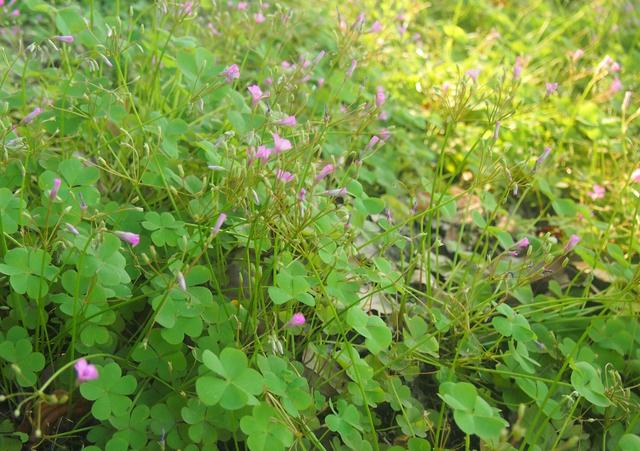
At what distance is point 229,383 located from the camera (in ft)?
4.53

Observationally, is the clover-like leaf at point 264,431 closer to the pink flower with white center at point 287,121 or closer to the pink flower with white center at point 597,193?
the pink flower with white center at point 287,121

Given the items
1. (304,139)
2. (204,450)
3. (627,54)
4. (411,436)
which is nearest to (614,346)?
(411,436)

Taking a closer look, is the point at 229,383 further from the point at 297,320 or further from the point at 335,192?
the point at 335,192

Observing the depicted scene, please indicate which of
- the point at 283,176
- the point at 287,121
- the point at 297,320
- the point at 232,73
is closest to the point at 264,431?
the point at 297,320

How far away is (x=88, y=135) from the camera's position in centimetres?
205

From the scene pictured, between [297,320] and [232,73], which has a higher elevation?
[232,73]

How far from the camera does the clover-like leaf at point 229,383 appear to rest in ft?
4.42

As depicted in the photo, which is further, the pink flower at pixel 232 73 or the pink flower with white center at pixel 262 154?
the pink flower at pixel 232 73

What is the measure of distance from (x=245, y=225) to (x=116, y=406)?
1.77 feet

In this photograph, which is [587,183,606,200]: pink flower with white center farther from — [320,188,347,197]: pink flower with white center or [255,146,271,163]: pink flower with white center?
[255,146,271,163]: pink flower with white center

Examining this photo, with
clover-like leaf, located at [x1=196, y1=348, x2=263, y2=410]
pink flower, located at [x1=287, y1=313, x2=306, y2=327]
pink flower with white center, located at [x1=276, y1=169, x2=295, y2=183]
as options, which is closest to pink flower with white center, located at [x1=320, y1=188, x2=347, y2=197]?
pink flower with white center, located at [x1=276, y1=169, x2=295, y2=183]

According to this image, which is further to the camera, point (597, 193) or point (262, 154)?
point (597, 193)

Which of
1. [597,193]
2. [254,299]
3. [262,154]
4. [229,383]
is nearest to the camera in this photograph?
[229,383]

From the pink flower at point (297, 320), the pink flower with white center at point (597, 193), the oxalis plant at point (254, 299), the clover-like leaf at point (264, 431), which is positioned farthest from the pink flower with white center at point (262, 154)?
the pink flower with white center at point (597, 193)
